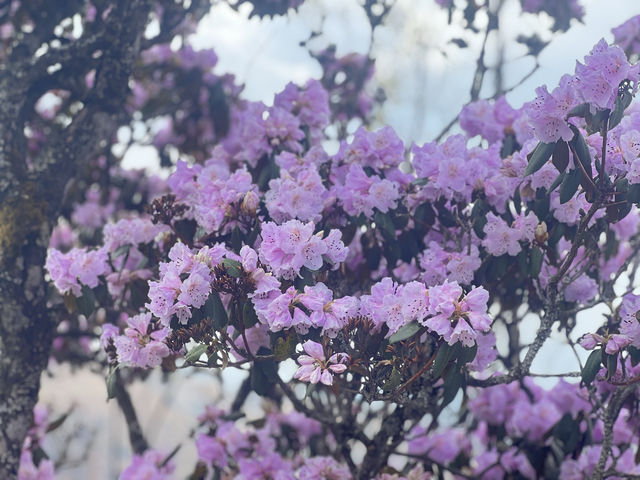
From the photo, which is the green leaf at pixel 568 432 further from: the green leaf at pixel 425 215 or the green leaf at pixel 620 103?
the green leaf at pixel 620 103

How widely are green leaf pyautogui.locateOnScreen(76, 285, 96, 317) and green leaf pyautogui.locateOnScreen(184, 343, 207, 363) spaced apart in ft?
2.09

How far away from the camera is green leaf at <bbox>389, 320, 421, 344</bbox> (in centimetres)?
168

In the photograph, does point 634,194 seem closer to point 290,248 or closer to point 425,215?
point 425,215

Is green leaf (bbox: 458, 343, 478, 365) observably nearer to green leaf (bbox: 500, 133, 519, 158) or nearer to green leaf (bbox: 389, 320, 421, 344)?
green leaf (bbox: 389, 320, 421, 344)

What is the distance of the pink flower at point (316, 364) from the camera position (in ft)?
5.60

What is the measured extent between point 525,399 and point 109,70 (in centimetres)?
222

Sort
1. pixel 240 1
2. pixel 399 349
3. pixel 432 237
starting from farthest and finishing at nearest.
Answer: pixel 240 1, pixel 432 237, pixel 399 349

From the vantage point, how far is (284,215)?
6.98 ft

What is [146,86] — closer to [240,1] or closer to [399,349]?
[240,1]

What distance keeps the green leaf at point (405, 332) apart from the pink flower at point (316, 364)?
0.43 ft

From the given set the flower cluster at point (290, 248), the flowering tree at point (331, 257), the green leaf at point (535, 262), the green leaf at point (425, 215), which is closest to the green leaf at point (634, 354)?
the flowering tree at point (331, 257)

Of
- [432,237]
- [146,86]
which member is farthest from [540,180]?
[146,86]

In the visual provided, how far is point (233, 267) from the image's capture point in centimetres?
177

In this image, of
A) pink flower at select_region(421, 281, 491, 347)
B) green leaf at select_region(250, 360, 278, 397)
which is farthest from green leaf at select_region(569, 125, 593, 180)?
green leaf at select_region(250, 360, 278, 397)
